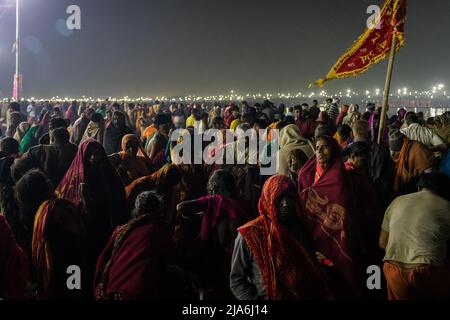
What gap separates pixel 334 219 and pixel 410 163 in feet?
7.77

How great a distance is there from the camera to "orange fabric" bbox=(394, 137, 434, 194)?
5789mm

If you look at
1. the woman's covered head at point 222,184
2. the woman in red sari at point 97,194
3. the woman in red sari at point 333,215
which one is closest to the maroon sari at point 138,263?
the woman's covered head at point 222,184

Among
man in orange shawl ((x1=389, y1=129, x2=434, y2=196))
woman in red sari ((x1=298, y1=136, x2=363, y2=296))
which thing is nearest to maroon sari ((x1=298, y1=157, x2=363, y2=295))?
woman in red sari ((x1=298, y1=136, x2=363, y2=296))

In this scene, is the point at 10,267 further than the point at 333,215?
No

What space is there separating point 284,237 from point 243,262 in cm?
31

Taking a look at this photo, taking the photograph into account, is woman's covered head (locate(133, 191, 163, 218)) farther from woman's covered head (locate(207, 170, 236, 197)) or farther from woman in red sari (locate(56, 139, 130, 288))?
woman in red sari (locate(56, 139, 130, 288))

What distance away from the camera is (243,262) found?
3.10 metres

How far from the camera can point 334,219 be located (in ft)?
12.9

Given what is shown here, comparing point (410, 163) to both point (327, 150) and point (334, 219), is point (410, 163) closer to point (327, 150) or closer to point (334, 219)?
point (327, 150)

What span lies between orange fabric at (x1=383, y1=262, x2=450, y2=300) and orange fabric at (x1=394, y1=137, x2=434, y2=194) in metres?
2.46

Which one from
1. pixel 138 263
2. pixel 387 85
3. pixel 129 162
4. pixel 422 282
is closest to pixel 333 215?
pixel 422 282

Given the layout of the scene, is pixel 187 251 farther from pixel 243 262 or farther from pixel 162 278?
pixel 243 262

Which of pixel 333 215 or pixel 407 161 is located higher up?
pixel 407 161

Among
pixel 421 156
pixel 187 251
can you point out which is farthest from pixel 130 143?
pixel 421 156
